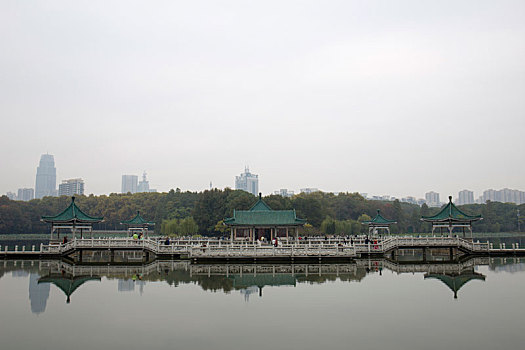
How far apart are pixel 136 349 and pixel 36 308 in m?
7.75

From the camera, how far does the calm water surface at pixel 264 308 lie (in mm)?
13578

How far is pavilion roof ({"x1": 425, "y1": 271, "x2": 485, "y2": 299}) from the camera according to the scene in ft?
76.4

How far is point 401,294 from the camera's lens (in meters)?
20.8

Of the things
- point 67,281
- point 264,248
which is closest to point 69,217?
point 67,281

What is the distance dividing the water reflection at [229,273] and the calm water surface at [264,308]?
91 mm

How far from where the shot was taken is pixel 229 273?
91.9 ft

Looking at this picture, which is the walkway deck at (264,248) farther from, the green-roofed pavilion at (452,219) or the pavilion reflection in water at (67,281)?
the pavilion reflection in water at (67,281)

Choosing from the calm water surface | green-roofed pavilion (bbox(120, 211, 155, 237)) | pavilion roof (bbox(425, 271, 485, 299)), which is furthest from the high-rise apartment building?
pavilion roof (bbox(425, 271, 485, 299))

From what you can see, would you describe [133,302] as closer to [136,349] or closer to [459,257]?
[136,349]

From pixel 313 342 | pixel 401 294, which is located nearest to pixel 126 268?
pixel 401 294

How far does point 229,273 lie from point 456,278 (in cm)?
1325

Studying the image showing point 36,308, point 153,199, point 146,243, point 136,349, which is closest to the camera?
point 136,349

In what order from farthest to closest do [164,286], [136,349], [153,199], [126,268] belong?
[153,199], [126,268], [164,286], [136,349]

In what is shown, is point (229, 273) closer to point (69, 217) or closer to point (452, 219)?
point (69, 217)
